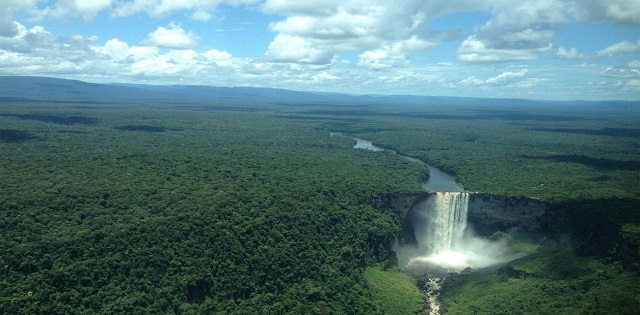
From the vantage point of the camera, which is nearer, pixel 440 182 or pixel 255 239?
pixel 255 239

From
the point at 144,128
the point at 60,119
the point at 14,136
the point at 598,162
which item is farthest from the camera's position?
the point at 60,119

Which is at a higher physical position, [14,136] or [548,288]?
[14,136]

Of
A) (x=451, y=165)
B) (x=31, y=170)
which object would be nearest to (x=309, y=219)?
(x=31, y=170)

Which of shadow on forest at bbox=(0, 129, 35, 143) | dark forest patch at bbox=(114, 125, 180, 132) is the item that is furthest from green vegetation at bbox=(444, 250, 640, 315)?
dark forest patch at bbox=(114, 125, 180, 132)

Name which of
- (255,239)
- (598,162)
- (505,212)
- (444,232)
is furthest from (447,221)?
(598,162)

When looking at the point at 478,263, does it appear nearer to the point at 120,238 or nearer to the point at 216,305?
the point at 216,305

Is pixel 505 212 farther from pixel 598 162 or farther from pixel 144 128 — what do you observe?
pixel 144 128

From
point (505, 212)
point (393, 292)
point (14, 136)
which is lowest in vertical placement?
point (393, 292)
